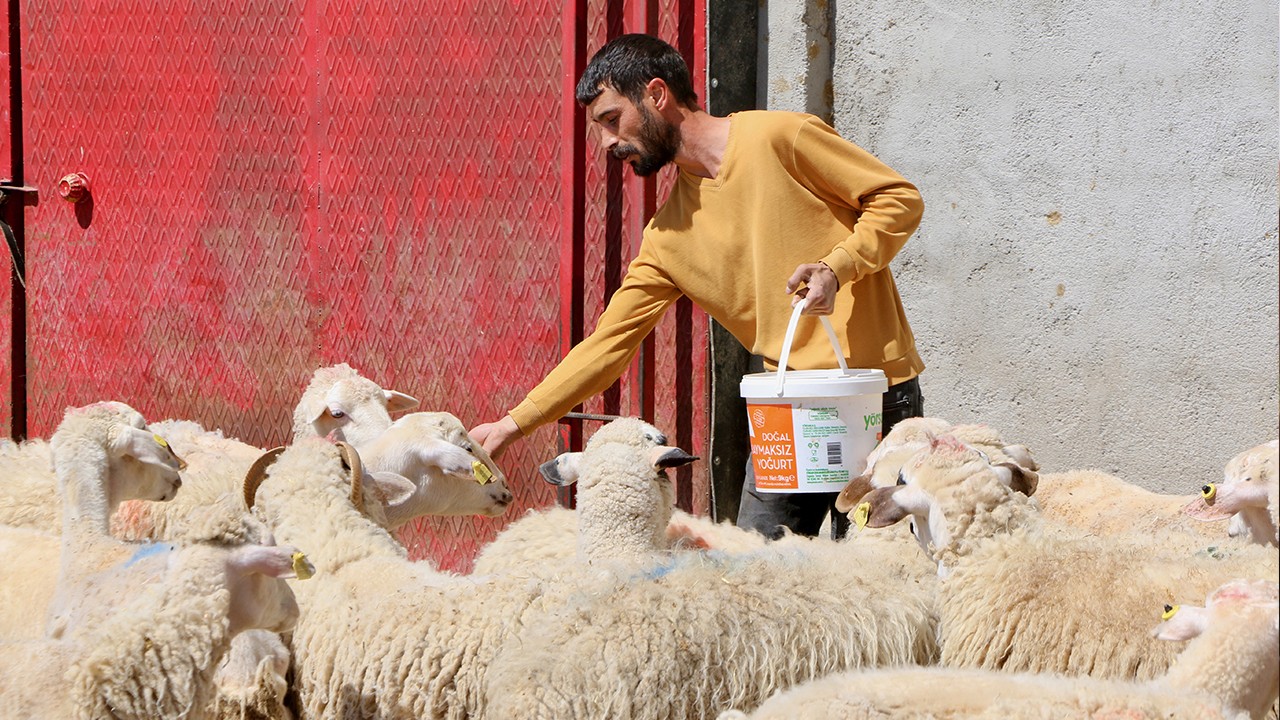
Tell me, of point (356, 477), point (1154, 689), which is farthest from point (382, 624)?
point (1154, 689)

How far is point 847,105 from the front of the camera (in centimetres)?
531

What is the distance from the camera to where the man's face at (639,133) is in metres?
4.34

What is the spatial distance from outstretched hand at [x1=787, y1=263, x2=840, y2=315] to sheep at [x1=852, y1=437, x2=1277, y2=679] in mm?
491

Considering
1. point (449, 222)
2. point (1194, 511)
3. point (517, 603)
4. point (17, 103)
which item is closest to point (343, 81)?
point (449, 222)

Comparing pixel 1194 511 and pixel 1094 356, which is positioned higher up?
pixel 1094 356

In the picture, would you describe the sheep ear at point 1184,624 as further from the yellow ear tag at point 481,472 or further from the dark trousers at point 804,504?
the yellow ear tag at point 481,472

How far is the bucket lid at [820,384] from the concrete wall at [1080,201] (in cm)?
117

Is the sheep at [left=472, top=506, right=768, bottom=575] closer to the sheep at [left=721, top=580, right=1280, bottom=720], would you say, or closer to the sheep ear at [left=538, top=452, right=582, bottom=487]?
the sheep ear at [left=538, top=452, right=582, bottom=487]

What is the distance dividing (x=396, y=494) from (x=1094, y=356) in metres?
2.38

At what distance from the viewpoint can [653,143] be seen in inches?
171

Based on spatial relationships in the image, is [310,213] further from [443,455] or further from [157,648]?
[157,648]

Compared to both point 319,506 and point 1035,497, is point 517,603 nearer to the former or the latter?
point 319,506

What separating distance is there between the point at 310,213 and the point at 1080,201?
9.71 ft

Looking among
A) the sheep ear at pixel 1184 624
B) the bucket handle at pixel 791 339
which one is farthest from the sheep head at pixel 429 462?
the sheep ear at pixel 1184 624
